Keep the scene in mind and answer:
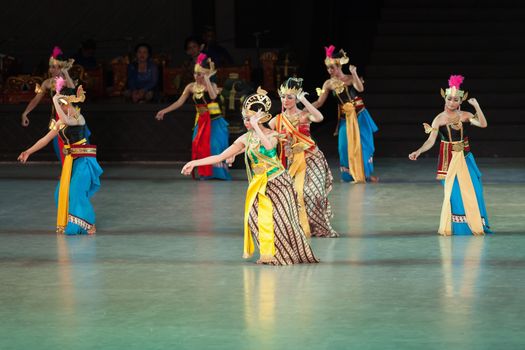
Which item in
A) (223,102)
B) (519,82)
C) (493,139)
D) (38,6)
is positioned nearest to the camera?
(223,102)

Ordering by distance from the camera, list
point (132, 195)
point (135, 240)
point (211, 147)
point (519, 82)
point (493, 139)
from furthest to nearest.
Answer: point (519, 82)
point (493, 139)
point (211, 147)
point (132, 195)
point (135, 240)

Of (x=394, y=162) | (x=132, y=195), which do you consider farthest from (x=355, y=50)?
(x=132, y=195)

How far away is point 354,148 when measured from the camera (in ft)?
43.1

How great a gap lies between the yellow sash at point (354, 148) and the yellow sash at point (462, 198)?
363 centimetres

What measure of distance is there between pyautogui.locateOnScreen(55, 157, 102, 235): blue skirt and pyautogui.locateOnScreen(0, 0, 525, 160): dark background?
6.10m

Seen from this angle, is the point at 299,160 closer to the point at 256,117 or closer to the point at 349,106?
the point at 256,117

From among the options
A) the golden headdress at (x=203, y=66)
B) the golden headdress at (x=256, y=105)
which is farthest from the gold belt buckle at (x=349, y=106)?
the golden headdress at (x=256, y=105)

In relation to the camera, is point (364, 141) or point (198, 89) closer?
point (364, 141)

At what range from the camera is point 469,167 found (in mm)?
9562

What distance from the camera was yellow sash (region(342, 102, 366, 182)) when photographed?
42.9 ft

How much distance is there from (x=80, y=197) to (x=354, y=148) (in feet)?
14.1

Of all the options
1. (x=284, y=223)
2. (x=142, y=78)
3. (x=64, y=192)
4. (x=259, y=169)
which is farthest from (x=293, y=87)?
(x=142, y=78)

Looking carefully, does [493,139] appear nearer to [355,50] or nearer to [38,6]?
[355,50]

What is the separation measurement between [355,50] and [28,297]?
→ 1279 centimetres
